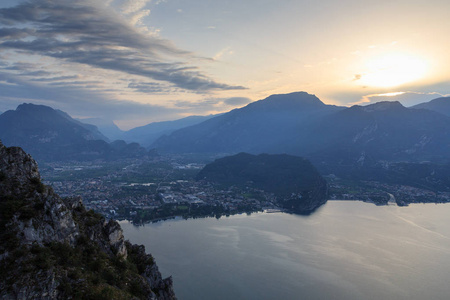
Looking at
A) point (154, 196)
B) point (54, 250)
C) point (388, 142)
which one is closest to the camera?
point (54, 250)

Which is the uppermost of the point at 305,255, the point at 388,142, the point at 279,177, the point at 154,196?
the point at 388,142

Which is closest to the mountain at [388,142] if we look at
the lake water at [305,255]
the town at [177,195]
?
the town at [177,195]

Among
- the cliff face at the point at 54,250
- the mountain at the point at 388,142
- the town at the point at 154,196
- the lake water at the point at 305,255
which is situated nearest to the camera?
the cliff face at the point at 54,250

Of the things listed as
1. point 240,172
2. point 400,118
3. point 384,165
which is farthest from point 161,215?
point 400,118

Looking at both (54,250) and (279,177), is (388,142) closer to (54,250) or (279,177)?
(279,177)

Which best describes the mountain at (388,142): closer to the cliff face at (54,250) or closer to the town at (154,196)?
the town at (154,196)

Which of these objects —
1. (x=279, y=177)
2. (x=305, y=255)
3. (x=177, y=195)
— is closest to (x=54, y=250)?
(x=305, y=255)
